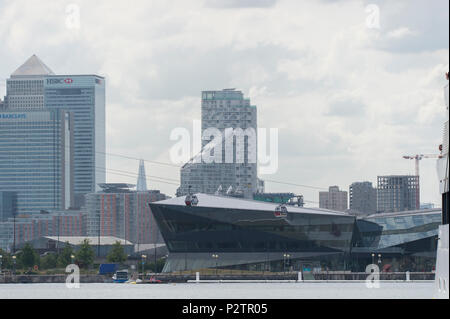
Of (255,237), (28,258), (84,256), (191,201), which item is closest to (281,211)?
(255,237)

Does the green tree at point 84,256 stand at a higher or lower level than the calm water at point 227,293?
higher

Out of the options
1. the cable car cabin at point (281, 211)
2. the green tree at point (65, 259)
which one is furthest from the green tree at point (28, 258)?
the cable car cabin at point (281, 211)

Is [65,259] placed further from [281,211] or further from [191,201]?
[281,211]

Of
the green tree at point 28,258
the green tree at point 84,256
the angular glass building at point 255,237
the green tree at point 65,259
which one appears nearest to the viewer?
the angular glass building at point 255,237

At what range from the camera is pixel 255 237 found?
17988 centimetres

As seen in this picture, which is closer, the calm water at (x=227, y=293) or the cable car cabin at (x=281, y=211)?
the calm water at (x=227, y=293)

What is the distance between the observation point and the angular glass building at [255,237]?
179250mm

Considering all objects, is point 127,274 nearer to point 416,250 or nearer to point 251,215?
point 251,215

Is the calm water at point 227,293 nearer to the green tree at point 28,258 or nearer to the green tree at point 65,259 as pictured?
the green tree at point 65,259

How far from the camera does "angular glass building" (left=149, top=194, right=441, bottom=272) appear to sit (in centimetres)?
17925

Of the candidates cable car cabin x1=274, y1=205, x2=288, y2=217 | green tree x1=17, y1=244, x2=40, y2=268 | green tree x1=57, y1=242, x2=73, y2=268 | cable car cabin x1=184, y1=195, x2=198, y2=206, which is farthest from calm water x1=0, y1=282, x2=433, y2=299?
green tree x1=17, y1=244, x2=40, y2=268

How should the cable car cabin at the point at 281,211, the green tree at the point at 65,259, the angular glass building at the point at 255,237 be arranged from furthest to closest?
the green tree at the point at 65,259 < the angular glass building at the point at 255,237 < the cable car cabin at the point at 281,211

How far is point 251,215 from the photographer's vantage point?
17888cm
